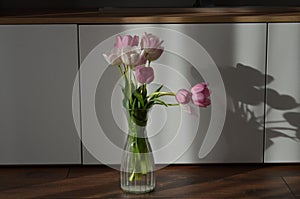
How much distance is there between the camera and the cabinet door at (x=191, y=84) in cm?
220

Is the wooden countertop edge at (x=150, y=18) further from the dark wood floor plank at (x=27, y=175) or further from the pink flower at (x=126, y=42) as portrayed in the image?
the dark wood floor plank at (x=27, y=175)

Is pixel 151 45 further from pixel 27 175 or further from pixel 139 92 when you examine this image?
pixel 27 175

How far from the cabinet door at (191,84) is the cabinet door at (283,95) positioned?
32 millimetres

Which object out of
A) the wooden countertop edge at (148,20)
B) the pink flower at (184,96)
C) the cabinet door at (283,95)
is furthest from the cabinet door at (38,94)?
the cabinet door at (283,95)

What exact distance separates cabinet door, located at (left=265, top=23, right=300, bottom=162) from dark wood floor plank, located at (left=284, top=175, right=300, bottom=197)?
137mm

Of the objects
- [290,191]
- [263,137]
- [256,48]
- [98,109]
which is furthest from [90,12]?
[290,191]

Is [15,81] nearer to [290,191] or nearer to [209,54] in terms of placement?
[209,54]

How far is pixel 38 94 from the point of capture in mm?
2236

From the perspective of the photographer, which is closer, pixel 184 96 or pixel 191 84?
pixel 184 96

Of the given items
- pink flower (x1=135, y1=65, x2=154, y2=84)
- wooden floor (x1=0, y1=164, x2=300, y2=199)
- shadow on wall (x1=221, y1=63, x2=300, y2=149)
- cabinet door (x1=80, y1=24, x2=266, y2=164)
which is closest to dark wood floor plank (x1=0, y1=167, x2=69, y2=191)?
wooden floor (x1=0, y1=164, x2=300, y2=199)

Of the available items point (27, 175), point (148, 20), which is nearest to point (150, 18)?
point (148, 20)

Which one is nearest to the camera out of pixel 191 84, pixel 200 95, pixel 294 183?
pixel 200 95

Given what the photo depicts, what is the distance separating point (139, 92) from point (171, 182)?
35 cm

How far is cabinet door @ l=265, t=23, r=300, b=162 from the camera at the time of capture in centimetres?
221
